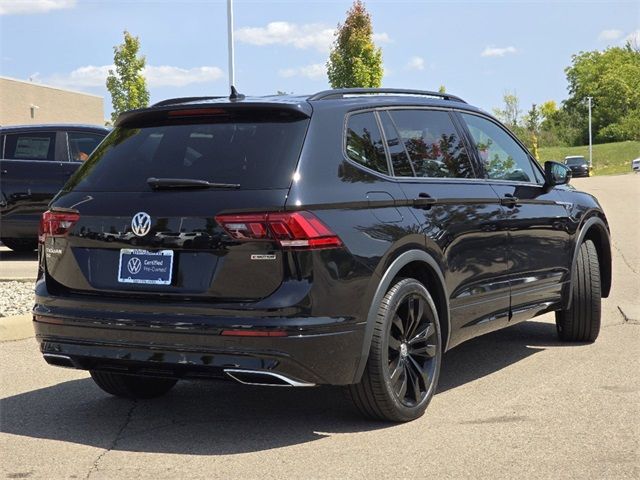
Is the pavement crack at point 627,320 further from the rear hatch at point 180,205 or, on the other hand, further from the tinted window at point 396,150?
the rear hatch at point 180,205

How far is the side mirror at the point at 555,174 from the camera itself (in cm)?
698

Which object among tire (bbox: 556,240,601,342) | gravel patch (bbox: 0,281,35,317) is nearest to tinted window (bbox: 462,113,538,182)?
tire (bbox: 556,240,601,342)

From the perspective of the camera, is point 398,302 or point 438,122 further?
point 438,122

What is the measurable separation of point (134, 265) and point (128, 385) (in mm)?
1280

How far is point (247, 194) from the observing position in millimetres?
4629

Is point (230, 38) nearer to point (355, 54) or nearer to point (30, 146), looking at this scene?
point (30, 146)

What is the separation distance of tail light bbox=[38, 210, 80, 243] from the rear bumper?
0.41 meters

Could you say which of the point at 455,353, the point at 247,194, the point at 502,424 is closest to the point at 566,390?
the point at 502,424

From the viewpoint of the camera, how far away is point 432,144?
587 centimetres

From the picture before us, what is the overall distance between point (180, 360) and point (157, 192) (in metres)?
0.85

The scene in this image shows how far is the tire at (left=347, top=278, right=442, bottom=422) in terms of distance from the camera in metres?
4.91

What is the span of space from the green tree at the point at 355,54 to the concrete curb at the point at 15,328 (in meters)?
31.1

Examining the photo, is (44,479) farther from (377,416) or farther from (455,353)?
(455,353)

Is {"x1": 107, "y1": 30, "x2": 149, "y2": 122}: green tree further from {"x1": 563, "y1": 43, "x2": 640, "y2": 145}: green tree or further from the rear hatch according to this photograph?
{"x1": 563, "y1": 43, "x2": 640, "y2": 145}: green tree
